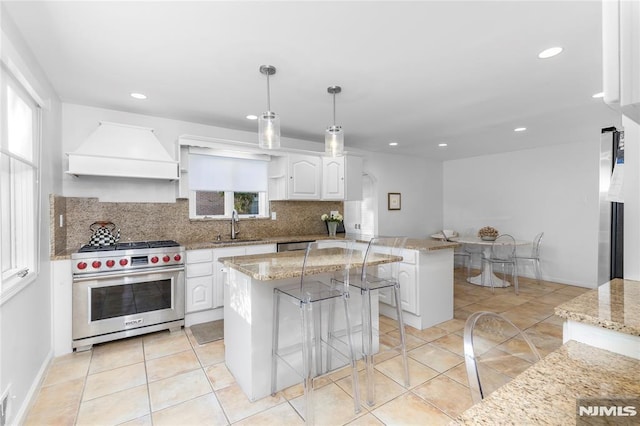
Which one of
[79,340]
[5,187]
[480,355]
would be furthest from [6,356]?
[480,355]

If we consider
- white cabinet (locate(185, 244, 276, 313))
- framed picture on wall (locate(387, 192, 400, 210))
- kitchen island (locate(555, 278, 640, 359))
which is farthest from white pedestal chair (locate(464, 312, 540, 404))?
framed picture on wall (locate(387, 192, 400, 210))

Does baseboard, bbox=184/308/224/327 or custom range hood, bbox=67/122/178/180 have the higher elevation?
custom range hood, bbox=67/122/178/180

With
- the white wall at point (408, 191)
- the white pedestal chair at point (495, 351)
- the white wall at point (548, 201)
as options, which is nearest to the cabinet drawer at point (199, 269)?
the white pedestal chair at point (495, 351)

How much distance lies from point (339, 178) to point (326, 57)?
2545 mm

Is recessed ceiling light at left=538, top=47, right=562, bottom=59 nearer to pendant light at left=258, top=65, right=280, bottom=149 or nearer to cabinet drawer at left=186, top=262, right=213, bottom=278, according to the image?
pendant light at left=258, top=65, right=280, bottom=149

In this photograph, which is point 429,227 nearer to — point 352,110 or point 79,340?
point 352,110

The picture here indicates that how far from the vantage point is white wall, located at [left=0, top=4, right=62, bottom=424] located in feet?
5.79

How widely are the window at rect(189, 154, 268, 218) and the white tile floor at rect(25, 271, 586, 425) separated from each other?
5.57 feet

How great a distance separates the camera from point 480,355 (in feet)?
3.90

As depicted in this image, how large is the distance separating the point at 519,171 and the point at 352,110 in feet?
13.5

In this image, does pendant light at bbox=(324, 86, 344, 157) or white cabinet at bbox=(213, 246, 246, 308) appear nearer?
pendant light at bbox=(324, 86, 344, 157)

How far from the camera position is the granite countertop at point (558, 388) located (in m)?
0.67

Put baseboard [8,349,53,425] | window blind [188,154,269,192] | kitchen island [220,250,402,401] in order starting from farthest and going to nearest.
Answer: window blind [188,154,269,192] < kitchen island [220,250,402,401] < baseboard [8,349,53,425]

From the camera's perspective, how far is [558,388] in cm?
78
